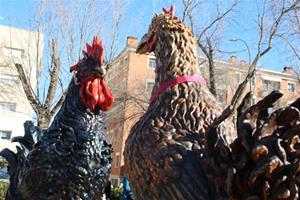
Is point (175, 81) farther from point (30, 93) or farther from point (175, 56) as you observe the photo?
point (30, 93)

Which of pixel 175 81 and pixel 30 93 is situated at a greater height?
pixel 30 93

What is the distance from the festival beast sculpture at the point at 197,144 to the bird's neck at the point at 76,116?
4.93 ft

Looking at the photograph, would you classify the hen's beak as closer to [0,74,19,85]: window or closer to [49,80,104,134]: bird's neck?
[49,80,104,134]: bird's neck

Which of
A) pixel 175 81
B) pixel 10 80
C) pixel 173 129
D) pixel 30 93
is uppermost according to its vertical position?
pixel 10 80

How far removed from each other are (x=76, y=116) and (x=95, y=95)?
24 cm

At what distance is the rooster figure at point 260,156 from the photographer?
4.21ft

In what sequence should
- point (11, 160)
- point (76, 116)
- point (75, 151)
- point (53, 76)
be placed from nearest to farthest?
point (75, 151) < point (76, 116) < point (11, 160) < point (53, 76)

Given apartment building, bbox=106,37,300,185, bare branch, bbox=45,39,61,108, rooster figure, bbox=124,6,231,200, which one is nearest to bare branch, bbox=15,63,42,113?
bare branch, bbox=45,39,61,108

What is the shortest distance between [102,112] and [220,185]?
229cm

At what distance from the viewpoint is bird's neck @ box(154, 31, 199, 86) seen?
6.12 ft

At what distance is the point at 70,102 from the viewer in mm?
3465

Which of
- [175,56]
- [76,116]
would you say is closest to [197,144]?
[175,56]

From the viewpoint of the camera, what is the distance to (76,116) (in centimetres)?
336

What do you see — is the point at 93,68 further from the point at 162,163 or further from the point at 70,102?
the point at 162,163
